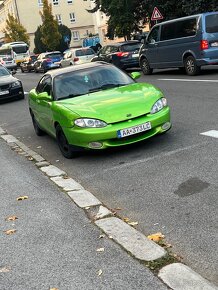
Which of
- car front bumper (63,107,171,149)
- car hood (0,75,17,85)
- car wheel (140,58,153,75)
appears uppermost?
car front bumper (63,107,171,149)

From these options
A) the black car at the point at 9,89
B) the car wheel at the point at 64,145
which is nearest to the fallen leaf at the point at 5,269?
the car wheel at the point at 64,145

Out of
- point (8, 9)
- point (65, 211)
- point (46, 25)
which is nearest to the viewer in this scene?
point (65, 211)

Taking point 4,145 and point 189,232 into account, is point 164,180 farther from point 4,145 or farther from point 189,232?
point 4,145

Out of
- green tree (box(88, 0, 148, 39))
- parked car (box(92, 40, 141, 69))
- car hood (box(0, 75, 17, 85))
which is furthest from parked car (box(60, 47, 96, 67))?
car hood (box(0, 75, 17, 85))

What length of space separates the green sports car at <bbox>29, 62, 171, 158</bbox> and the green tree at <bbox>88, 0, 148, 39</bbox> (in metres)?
21.4

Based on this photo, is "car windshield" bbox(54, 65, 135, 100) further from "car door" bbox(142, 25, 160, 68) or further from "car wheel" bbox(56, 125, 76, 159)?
"car door" bbox(142, 25, 160, 68)

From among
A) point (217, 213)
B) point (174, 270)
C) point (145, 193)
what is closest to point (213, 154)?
point (145, 193)

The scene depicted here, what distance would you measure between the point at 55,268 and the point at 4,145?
6224 millimetres

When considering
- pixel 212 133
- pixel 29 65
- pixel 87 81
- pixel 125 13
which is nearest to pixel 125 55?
pixel 125 13

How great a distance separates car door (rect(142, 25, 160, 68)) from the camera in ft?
61.0

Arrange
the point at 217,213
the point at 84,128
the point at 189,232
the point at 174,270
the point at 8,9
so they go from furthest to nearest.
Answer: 1. the point at 8,9
2. the point at 84,128
3. the point at 217,213
4. the point at 189,232
5. the point at 174,270

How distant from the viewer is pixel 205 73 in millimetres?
16797

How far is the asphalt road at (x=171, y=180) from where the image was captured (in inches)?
160

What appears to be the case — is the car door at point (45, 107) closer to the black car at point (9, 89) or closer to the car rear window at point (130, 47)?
the black car at point (9, 89)
